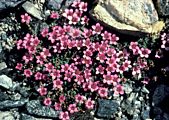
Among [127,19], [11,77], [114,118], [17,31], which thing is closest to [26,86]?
[11,77]

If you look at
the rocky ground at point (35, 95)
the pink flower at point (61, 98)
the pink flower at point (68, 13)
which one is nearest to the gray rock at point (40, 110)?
the rocky ground at point (35, 95)

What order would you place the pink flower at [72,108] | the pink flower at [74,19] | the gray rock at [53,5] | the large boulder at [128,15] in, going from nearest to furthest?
the pink flower at [72,108]
the large boulder at [128,15]
the pink flower at [74,19]
the gray rock at [53,5]

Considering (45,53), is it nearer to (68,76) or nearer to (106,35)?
(68,76)

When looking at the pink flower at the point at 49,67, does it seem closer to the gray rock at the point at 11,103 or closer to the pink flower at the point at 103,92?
the gray rock at the point at 11,103

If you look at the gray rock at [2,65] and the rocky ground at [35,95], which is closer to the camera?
the rocky ground at [35,95]

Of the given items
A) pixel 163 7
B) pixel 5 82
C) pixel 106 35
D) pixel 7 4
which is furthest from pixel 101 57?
pixel 7 4

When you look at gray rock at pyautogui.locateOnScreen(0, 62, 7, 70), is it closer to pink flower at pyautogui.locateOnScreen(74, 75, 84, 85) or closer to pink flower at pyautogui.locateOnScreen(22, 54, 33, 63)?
pink flower at pyautogui.locateOnScreen(22, 54, 33, 63)

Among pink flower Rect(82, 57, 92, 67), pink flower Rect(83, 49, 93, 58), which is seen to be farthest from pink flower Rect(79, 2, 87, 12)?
pink flower Rect(82, 57, 92, 67)
